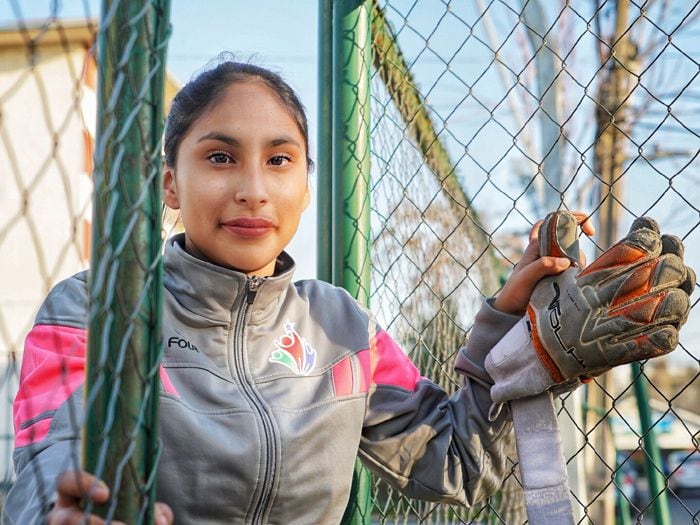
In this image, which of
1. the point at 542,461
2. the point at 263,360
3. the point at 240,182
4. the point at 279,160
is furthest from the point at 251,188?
the point at 542,461

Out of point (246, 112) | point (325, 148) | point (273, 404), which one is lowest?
point (273, 404)

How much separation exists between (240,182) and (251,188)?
0.03m

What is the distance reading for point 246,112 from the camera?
176cm

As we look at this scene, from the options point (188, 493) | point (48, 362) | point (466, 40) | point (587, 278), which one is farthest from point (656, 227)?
point (48, 362)

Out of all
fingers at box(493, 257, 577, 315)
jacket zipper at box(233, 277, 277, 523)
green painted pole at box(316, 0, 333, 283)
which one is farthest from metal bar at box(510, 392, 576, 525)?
green painted pole at box(316, 0, 333, 283)

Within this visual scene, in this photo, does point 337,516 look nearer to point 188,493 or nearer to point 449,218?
point 188,493

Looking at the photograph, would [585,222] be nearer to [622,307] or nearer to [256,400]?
[622,307]

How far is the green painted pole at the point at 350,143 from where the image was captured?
221 centimetres

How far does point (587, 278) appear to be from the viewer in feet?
5.12

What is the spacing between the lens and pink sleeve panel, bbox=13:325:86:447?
1305 mm

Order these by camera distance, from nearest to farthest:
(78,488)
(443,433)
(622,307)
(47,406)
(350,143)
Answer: (78,488), (47,406), (622,307), (443,433), (350,143)

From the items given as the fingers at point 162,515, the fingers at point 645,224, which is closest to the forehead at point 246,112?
the fingers at point 645,224

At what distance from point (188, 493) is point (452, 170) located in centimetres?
178

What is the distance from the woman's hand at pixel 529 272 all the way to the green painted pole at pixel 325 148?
0.61 meters
